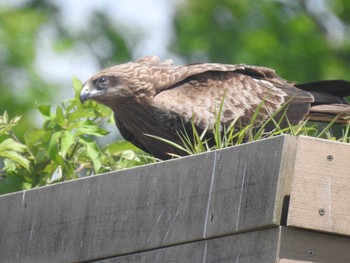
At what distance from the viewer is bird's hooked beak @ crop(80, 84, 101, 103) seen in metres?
7.86

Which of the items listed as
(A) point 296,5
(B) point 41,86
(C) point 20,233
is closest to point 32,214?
(C) point 20,233

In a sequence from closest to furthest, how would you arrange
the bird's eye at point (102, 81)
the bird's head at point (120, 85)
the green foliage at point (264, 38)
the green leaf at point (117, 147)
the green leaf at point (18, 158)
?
the green leaf at point (18, 158) < the green leaf at point (117, 147) < the bird's head at point (120, 85) < the bird's eye at point (102, 81) < the green foliage at point (264, 38)

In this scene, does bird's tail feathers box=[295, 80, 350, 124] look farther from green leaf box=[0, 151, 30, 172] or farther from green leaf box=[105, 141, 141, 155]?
green leaf box=[0, 151, 30, 172]

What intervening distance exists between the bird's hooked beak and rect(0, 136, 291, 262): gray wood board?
1.30 m

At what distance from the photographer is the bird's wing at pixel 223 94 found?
7.79 meters

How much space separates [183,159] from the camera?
18.9 feet

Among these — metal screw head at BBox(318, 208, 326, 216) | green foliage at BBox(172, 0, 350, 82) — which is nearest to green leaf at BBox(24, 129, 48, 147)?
metal screw head at BBox(318, 208, 326, 216)

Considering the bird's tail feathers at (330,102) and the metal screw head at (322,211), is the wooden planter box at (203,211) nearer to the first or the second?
the metal screw head at (322,211)

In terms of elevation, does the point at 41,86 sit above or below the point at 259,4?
below

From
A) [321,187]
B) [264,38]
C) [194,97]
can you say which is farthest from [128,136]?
[264,38]

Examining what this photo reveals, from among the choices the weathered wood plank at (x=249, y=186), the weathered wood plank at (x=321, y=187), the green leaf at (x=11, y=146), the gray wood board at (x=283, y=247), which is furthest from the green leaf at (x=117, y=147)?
the weathered wood plank at (x=321, y=187)

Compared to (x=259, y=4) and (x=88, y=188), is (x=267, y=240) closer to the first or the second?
(x=88, y=188)

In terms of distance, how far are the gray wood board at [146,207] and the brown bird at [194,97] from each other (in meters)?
1.41

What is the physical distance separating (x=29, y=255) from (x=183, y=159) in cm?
113
